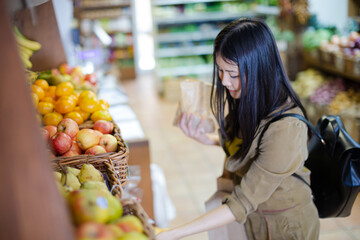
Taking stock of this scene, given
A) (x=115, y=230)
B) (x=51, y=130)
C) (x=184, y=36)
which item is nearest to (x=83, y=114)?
(x=51, y=130)

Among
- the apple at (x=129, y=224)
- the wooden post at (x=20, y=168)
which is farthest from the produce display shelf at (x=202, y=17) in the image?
the wooden post at (x=20, y=168)

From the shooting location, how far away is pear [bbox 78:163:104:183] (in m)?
1.22

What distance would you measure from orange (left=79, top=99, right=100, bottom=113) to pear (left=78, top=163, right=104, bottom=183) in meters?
0.64

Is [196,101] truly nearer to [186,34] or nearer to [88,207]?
[88,207]

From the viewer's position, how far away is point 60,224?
2.20 ft

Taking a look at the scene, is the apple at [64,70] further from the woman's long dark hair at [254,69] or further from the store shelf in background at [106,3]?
the store shelf in background at [106,3]

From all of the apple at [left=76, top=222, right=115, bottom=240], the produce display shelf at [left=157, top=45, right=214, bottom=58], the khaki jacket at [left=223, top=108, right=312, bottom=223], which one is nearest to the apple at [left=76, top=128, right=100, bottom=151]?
the khaki jacket at [left=223, top=108, right=312, bottom=223]

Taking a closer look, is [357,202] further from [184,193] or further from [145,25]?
[145,25]

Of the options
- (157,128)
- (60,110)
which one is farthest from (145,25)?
(60,110)

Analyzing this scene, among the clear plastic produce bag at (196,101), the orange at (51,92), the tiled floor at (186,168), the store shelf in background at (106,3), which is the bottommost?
the tiled floor at (186,168)

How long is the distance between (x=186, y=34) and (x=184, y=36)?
0.06 m

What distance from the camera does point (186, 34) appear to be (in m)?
7.93

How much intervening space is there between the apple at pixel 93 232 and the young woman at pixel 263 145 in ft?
1.95

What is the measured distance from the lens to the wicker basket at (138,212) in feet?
3.02
